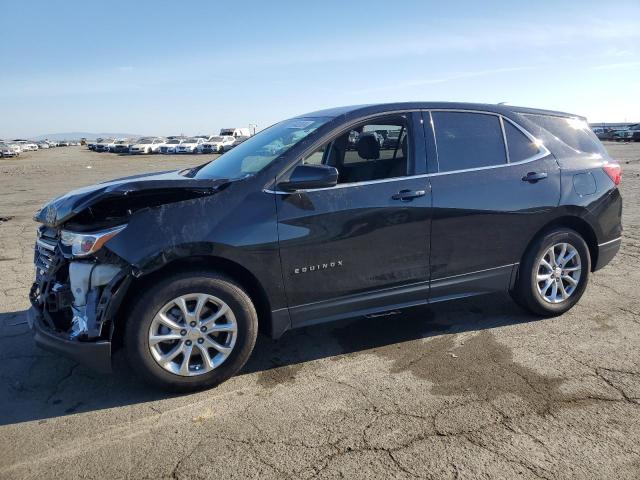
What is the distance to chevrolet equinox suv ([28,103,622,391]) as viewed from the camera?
10.4 ft

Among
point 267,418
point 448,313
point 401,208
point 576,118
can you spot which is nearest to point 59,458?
point 267,418

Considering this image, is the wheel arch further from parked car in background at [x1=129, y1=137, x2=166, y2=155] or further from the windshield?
parked car in background at [x1=129, y1=137, x2=166, y2=155]

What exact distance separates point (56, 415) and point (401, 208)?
8.85ft

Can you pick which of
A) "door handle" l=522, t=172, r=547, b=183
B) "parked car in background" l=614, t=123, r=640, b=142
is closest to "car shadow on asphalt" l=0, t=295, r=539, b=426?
"door handle" l=522, t=172, r=547, b=183

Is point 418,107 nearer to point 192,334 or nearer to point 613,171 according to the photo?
point 613,171

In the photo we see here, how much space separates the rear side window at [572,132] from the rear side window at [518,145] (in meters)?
0.25

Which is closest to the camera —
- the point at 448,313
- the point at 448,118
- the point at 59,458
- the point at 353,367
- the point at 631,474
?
the point at 631,474

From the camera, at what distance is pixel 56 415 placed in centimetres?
312

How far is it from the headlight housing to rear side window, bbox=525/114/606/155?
11.8 ft

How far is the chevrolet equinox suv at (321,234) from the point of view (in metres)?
3.16

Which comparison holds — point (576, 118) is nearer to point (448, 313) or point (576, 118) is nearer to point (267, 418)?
point (448, 313)

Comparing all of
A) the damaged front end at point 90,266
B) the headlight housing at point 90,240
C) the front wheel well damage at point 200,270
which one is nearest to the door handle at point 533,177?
the front wheel well damage at point 200,270

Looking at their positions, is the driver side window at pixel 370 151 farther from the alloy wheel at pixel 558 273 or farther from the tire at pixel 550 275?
the alloy wheel at pixel 558 273

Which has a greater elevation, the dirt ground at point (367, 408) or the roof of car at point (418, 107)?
the roof of car at point (418, 107)
